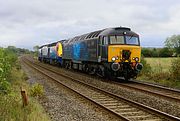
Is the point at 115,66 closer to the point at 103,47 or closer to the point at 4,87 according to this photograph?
the point at 103,47

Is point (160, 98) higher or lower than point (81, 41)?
lower

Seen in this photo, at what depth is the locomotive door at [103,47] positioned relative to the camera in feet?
66.0

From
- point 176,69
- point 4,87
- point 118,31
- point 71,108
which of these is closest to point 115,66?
point 118,31

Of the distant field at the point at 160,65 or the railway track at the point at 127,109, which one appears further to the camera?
the distant field at the point at 160,65

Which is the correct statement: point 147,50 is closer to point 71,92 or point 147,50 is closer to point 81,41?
point 81,41

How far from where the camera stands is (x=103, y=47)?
20516mm

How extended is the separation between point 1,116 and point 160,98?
7630 mm

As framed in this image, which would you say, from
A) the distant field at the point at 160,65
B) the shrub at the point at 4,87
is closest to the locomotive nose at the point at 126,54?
the distant field at the point at 160,65

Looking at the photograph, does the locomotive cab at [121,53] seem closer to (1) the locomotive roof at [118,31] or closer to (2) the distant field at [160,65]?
(1) the locomotive roof at [118,31]

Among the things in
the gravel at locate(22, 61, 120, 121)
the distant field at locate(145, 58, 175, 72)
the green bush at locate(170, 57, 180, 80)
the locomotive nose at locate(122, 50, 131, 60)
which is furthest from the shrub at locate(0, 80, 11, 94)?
the distant field at locate(145, 58, 175, 72)

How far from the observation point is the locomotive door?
2011 cm

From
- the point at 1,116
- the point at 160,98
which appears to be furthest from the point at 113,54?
the point at 1,116

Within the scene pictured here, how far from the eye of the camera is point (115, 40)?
20.0 m

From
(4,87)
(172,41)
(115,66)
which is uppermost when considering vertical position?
(172,41)
